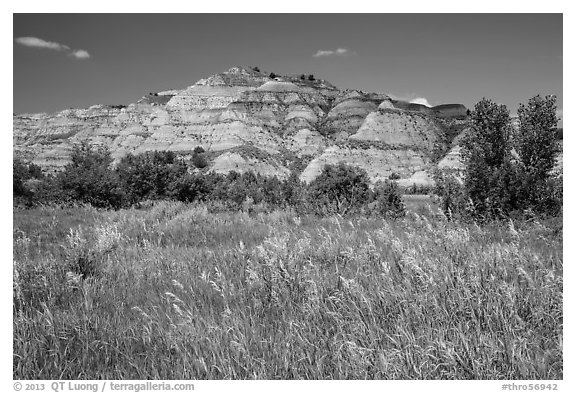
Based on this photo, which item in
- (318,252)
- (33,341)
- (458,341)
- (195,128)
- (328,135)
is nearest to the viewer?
(458,341)

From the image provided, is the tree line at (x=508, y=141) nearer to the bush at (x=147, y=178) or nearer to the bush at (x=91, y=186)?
the bush at (x=91, y=186)

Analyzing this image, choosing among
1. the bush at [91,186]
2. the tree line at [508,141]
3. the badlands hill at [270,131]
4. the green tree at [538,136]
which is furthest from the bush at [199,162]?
the green tree at [538,136]

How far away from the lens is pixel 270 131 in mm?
144750

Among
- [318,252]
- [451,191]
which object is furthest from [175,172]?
[318,252]

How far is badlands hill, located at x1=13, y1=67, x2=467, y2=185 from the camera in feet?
368

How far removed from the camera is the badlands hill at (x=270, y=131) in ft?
368

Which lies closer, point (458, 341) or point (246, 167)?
point (458, 341)

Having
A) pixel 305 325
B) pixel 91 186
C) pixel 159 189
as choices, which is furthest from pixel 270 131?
pixel 305 325

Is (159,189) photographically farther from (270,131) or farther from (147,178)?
(270,131)

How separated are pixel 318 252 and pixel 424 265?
5.28 ft

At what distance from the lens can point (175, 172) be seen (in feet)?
138

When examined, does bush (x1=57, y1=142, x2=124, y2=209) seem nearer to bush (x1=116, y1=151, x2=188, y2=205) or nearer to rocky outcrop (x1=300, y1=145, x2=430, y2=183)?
bush (x1=116, y1=151, x2=188, y2=205)
